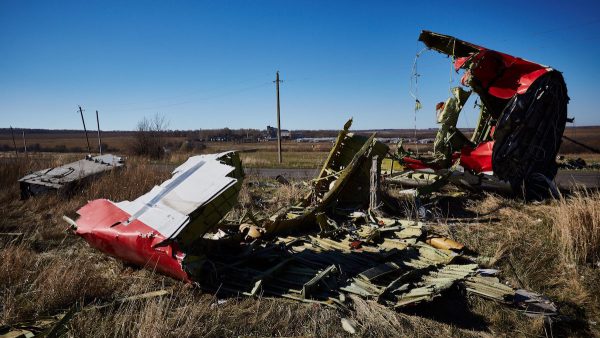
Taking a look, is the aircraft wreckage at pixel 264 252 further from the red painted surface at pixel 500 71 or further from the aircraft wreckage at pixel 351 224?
the red painted surface at pixel 500 71

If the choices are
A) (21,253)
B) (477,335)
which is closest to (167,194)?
(21,253)

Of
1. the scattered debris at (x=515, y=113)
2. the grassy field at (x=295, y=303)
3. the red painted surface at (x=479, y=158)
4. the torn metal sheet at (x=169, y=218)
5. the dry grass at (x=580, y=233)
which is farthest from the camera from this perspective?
the red painted surface at (x=479, y=158)

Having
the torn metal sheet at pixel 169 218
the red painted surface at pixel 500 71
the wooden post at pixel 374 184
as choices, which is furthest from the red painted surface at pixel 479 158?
the torn metal sheet at pixel 169 218

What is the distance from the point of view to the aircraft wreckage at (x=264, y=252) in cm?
413

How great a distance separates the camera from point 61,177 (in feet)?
34.0

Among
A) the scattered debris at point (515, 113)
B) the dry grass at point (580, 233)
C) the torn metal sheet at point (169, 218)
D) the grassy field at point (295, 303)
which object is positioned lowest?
the grassy field at point (295, 303)

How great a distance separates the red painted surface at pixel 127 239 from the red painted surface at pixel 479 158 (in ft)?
24.9

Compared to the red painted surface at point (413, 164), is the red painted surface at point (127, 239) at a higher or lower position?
lower

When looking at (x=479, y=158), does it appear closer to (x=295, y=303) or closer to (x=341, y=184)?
(x=341, y=184)

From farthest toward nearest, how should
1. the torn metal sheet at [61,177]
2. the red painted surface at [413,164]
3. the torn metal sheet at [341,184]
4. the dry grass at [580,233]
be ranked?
the red painted surface at [413,164], the torn metal sheet at [61,177], the torn metal sheet at [341,184], the dry grass at [580,233]

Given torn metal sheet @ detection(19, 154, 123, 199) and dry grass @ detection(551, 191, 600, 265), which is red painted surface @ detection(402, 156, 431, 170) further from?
torn metal sheet @ detection(19, 154, 123, 199)

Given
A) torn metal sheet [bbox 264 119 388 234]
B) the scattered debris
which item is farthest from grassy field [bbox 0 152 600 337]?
the scattered debris

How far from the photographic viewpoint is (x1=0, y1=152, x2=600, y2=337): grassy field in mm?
3609

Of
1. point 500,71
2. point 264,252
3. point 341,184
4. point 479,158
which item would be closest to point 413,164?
point 479,158
